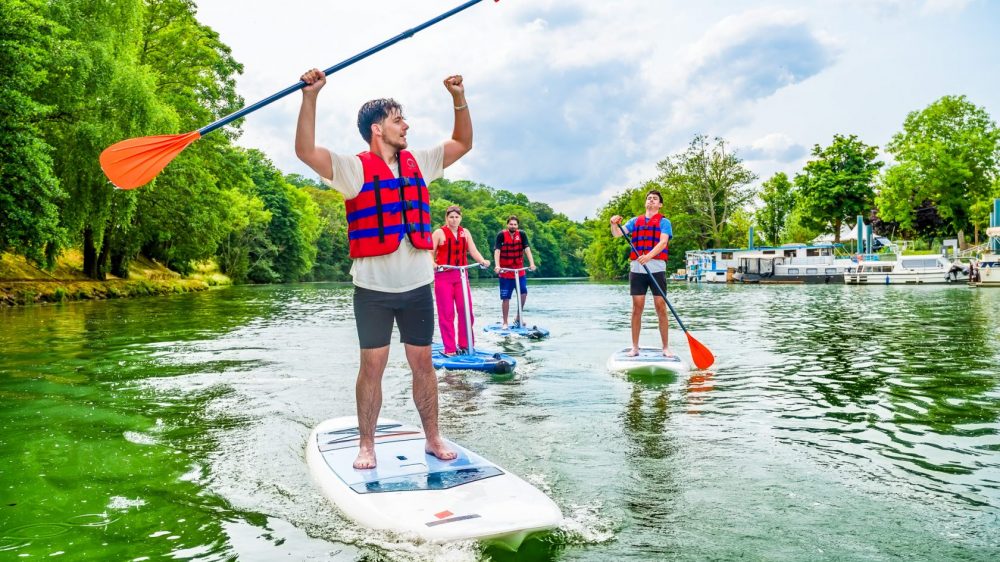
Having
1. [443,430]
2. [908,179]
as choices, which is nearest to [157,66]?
[443,430]

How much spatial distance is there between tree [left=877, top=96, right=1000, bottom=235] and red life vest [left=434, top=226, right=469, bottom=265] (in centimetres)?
5120

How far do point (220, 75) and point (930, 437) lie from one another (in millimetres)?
39025

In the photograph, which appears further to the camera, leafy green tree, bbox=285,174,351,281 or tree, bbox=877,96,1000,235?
leafy green tree, bbox=285,174,351,281

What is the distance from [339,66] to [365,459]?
99.3 inches

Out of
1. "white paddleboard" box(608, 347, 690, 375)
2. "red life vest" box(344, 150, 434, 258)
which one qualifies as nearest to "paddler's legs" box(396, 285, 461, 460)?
"red life vest" box(344, 150, 434, 258)

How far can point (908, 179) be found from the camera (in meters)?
52.1

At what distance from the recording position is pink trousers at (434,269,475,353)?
31.1 feet

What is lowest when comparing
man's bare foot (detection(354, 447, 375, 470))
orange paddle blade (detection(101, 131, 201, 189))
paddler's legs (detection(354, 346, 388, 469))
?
man's bare foot (detection(354, 447, 375, 470))

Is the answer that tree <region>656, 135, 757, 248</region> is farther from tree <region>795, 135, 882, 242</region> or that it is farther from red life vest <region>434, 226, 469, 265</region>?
red life vest <region>434, 226, 469, 265</region>

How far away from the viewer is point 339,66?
460 centimetres

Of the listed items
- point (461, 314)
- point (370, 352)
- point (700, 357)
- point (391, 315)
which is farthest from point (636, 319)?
point (370, 352)

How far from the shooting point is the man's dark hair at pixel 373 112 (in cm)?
429

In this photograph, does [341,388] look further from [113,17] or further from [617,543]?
[113,17]

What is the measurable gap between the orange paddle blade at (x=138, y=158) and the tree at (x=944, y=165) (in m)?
56.0
